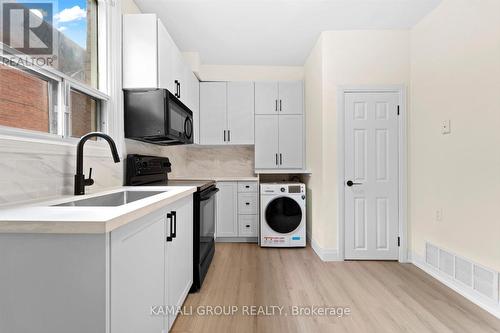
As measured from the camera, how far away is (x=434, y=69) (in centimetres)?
261

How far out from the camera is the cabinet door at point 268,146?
3.94 m

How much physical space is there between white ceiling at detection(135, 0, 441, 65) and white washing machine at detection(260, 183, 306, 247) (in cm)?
187

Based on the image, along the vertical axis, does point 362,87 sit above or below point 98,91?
above

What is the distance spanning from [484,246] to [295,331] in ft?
5.28

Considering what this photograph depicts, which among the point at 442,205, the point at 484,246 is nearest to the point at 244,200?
the point at 442,205

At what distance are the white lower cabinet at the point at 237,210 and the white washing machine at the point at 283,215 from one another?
20 centimetres

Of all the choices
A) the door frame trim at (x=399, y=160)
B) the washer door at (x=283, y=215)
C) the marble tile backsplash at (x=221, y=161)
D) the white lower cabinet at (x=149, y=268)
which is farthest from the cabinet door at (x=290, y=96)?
the white lower cabinet at (x=149, y=268)

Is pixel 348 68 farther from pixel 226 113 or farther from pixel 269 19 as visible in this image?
pixel 226 113

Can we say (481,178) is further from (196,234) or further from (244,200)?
(244,200)

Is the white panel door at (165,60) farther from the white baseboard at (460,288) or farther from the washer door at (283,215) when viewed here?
the white baseboard at (460,288)

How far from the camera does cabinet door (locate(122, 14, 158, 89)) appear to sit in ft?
7.34

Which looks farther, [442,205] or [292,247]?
[292,247]

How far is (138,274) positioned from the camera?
1.12 m

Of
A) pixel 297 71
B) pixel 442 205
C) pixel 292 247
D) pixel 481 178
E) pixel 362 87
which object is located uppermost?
pixel 297 71
